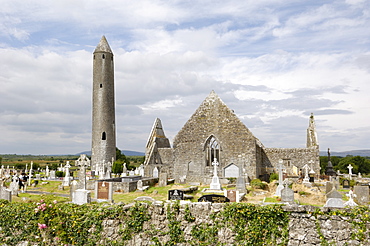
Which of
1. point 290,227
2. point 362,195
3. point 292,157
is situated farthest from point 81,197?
point 292,157

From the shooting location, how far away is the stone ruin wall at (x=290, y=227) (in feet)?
28.7

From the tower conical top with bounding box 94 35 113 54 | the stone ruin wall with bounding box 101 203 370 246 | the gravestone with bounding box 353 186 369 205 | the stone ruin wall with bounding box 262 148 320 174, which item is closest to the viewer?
the stone ruin wall with bounding box 101 203 370 246

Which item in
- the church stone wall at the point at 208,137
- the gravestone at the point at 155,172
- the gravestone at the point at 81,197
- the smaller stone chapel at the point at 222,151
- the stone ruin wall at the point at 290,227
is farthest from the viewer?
the gravestone at the point at 155,172

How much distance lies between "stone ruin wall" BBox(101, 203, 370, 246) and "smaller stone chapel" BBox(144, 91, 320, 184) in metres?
16.9

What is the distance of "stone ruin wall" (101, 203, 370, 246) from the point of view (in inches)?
344

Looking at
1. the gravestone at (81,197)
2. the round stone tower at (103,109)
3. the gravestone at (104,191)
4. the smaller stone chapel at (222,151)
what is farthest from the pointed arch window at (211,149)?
the round stone tower at (103,109)

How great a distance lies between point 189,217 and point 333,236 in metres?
4.04

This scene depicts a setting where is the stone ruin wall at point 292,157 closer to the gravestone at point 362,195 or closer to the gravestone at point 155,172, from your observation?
the gravestone at point 155,172

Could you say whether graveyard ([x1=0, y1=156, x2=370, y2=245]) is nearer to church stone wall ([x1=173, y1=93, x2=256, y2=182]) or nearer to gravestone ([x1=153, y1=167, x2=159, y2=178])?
church stone wall ([x1=173, y1=93, x2=256, y2=182])

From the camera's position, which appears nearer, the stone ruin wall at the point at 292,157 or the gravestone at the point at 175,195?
the gravestone at the point at 175,195

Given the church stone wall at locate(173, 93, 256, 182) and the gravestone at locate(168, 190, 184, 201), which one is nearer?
the gravestone at locate(168, 190, 184, 201)

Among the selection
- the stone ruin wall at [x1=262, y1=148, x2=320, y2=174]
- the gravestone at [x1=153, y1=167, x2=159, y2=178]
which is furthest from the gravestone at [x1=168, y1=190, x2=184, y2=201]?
the gravestone at [x1=153, y1=167, x2=159, y2=178]

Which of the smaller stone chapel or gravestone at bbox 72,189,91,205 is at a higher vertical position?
the smaller stone chapel

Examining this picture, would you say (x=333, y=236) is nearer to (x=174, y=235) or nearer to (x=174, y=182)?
(x=174, y=235)
